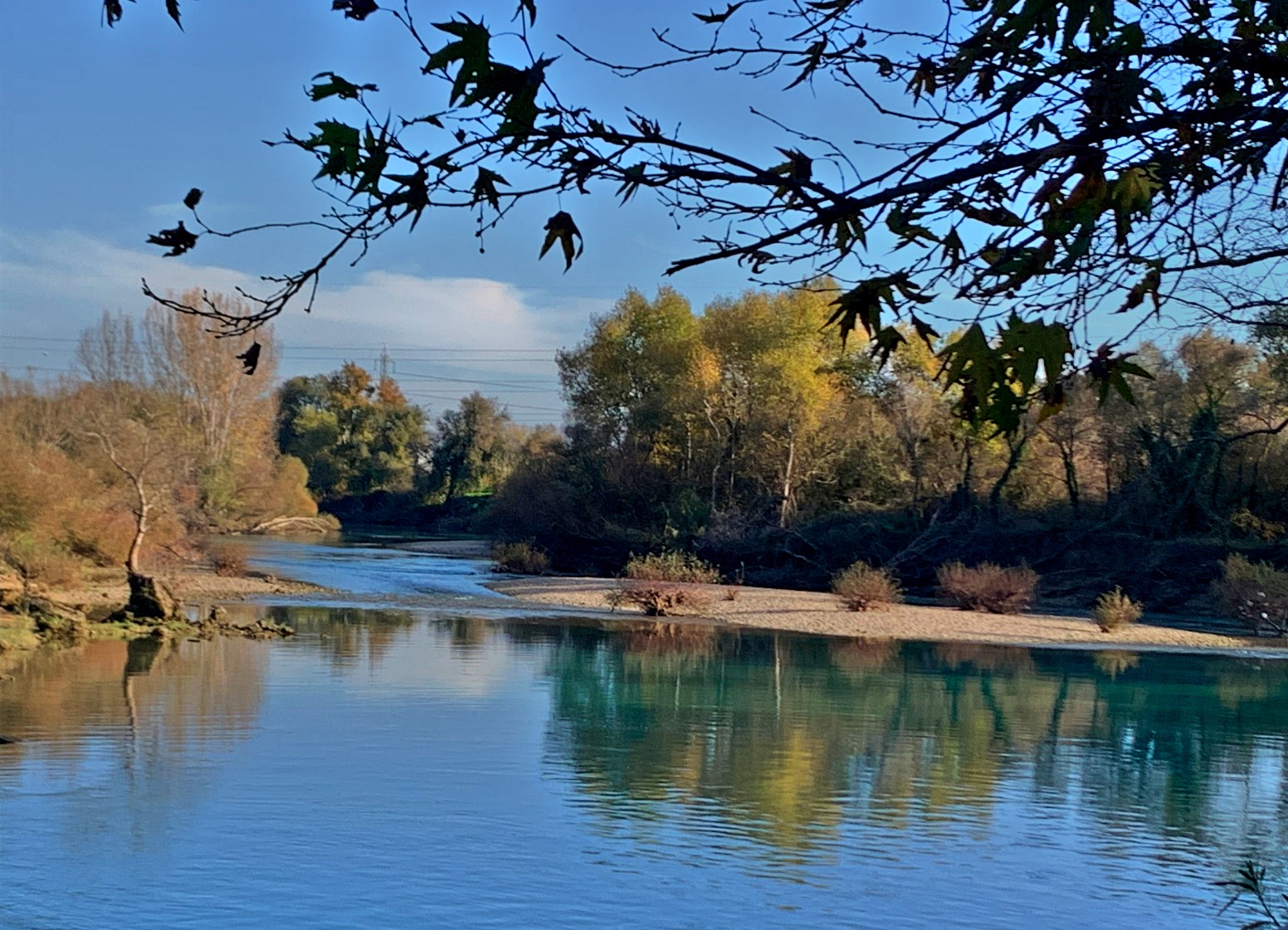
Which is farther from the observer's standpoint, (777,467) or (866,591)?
(777,467)

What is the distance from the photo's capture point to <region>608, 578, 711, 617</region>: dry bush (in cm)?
2716

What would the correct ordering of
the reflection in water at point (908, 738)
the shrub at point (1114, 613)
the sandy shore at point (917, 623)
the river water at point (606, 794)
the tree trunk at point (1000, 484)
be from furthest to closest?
1. the tree trunk at point (1000, 484)
2. the shrub at point (1114, 613)
3. the sandy shore at point (917, 623)
4. the reflection in water at point (908, 738)
5. the river water at point (606, 794)

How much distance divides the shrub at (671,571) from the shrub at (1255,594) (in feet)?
34.6

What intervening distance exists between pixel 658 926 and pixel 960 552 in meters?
27.0

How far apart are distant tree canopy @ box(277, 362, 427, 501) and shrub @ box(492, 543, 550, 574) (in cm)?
2852

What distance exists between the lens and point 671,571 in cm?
3059

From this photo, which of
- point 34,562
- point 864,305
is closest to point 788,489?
point 34,562

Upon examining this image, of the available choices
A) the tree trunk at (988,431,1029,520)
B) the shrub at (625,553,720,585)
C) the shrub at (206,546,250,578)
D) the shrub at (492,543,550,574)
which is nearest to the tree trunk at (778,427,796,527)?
the shrub at (625,553,720,585)

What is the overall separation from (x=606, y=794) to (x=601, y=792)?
0.07 m

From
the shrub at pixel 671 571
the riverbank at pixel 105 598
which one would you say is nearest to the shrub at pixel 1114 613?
the shrub at pixel 671 571

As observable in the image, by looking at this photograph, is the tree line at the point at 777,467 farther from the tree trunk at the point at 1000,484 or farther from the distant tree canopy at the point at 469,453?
the distant tree canopy at the point at 469,453

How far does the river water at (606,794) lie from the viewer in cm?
756

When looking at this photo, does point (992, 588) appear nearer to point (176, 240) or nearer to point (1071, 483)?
point (1071, 483)

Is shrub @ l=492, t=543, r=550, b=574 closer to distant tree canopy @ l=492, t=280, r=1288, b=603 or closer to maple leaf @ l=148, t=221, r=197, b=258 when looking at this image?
distant tree canopy @ l=492, t=280, r=1288, b=603
